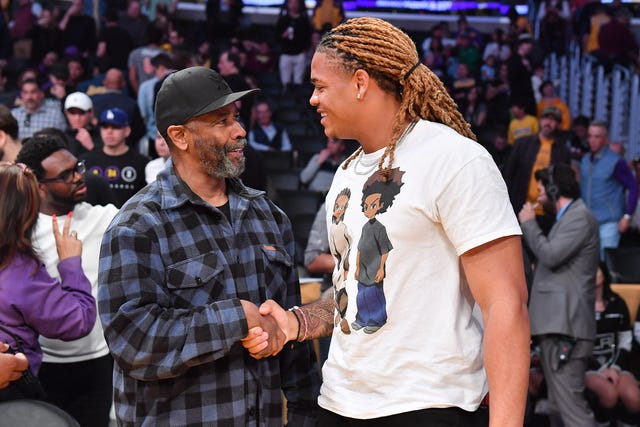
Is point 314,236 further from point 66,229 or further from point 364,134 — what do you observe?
point 364,134

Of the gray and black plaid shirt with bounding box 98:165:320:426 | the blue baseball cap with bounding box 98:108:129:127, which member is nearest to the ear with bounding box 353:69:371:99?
the gray and black plaid shirt with bounding box 98:165:320:426

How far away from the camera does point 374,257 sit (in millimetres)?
2551

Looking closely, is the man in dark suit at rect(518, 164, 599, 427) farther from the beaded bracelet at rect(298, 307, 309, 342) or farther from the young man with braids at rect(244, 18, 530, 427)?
the young man with braids at rect(244, 18, 530, 427)

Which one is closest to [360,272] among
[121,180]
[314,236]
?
[314,236]

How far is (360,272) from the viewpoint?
2594 millimetres

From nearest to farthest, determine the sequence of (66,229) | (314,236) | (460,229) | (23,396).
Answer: (460,229) < (23,396) < (66,229) < (314,236)

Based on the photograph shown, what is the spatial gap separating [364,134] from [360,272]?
1.37ft

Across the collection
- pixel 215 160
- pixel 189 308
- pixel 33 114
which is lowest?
pixel 33 114

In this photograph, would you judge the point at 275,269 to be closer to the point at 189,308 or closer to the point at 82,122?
the point at 189,308

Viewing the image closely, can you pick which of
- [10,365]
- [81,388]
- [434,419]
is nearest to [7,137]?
[81,388]

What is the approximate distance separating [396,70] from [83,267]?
99.1 inches

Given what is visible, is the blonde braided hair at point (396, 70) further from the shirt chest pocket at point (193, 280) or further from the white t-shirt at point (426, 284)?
the shirt chest pocket at point (193, 280)

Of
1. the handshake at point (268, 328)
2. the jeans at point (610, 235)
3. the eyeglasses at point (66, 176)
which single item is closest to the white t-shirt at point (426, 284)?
the handshake at point (268, 328)

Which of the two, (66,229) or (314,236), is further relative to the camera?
(314,236)
